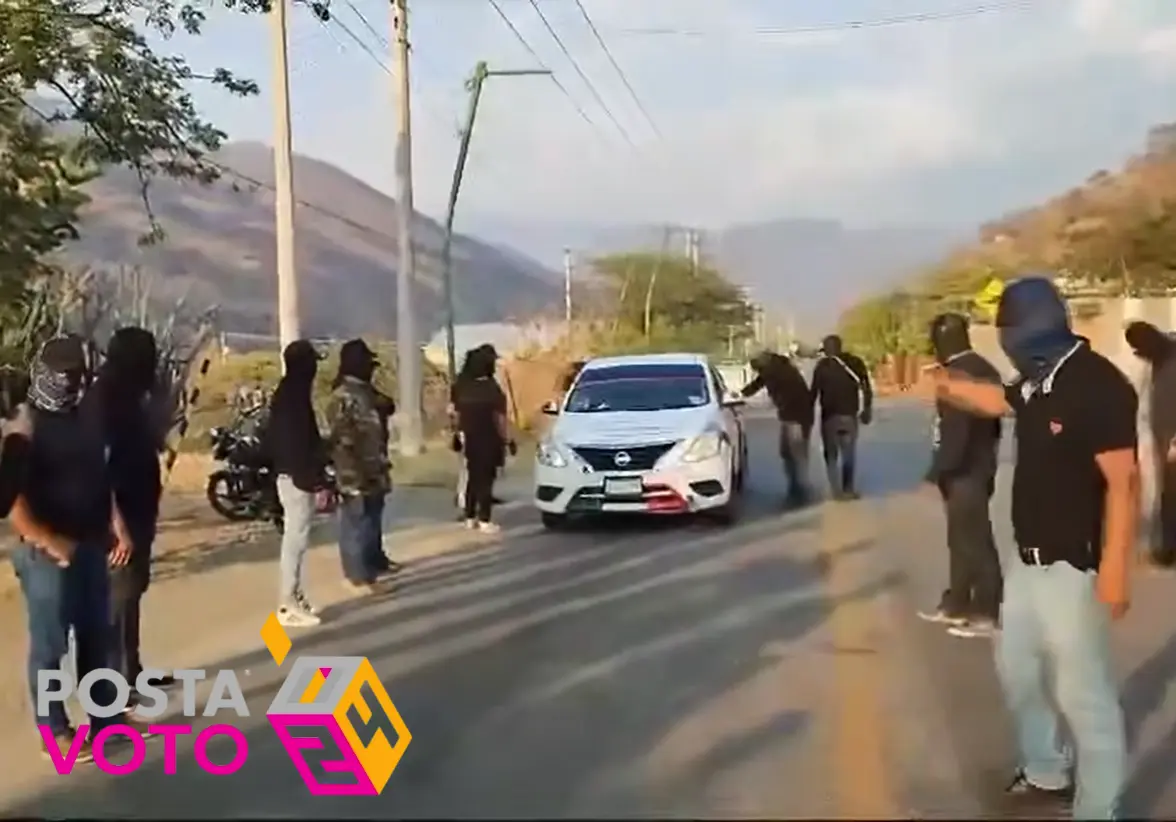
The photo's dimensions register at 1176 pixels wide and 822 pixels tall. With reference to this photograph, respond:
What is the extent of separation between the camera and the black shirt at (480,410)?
13.7 metres

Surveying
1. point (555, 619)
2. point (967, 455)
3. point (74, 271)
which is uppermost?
point (74, 271)

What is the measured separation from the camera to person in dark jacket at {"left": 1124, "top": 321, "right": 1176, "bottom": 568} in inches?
437

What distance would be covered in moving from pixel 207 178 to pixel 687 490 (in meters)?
4.88

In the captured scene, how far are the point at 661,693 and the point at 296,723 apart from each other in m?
1.80

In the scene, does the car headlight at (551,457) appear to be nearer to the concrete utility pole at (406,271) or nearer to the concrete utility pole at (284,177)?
the concrete utility pole at (284,177)

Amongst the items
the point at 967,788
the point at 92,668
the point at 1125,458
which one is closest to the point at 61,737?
the point at 92,668

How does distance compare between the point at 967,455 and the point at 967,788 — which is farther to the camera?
the point at 967,455

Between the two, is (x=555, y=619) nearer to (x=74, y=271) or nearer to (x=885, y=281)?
(x=74, y=271)

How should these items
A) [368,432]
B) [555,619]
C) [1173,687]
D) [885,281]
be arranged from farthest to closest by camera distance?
[885,281]
[368,432]
[555,619]
[1173,687]

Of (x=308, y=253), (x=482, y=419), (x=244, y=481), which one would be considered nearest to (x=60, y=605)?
(x=482, y=419)

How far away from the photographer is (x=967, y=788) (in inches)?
227

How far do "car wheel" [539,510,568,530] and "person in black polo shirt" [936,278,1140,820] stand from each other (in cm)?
940

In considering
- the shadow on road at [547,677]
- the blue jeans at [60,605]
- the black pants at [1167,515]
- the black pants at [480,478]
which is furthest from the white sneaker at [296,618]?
the black pants at [1167,515]

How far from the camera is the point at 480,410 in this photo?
45.0 feet
